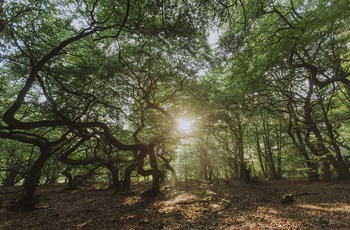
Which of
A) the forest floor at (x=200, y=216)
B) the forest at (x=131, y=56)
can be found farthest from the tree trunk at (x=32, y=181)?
the forest floor at (x=200, y=216)

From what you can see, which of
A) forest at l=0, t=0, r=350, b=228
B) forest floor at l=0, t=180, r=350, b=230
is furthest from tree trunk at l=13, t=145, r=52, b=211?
forest floor at l=0, t=180, r=350, b=230

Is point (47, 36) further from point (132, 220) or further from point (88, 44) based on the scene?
point (132, 220)

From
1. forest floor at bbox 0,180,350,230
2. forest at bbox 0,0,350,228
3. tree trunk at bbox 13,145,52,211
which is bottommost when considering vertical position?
forest floor at bbox 0,180,350,230

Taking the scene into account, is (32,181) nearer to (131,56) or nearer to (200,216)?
(131,56)

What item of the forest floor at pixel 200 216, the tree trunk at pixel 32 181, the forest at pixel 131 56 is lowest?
the forest floor at pixel 200 216

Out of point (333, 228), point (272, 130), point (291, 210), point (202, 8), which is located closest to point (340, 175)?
point (272, 130)

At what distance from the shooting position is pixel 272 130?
2072 cm

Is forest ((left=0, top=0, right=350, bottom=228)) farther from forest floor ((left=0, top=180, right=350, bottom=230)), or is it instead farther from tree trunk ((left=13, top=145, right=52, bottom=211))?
forest floor ((left=0, top=180, right=350, bottom=230))

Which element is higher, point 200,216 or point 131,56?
point 131,56

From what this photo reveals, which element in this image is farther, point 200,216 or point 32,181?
point 32,181

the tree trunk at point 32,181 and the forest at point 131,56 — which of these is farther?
the tree trunk at point 32,181

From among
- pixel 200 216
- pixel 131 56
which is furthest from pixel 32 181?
pixel 200 216

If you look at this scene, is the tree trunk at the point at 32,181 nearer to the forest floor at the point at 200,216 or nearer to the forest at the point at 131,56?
the forest at the point at 131,56

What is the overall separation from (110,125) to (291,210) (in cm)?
875
